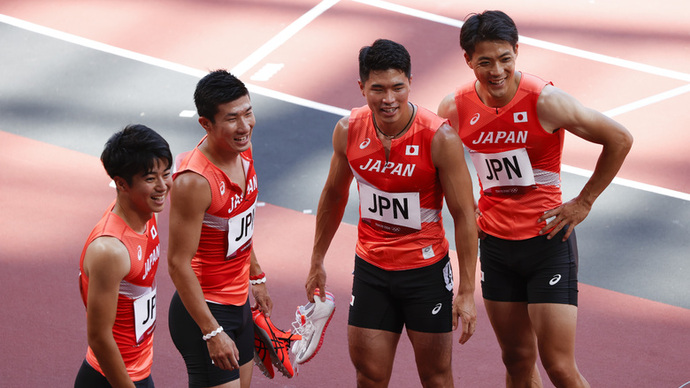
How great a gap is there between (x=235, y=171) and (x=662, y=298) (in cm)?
342

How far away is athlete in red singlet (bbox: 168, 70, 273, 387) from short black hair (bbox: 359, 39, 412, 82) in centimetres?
56

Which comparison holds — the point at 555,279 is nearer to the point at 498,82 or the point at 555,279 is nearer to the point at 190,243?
the point at 498,82

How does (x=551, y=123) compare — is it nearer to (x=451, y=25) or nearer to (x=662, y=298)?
(x=662, y=298)

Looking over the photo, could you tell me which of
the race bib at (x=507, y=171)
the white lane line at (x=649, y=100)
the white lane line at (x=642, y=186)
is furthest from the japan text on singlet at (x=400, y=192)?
the white lane line at (x=649, y=100)

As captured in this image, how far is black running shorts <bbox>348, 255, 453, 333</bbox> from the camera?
4.32 meters

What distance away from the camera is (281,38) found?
32.4 feet

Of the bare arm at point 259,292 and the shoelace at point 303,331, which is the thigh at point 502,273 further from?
the bare arm at point 259,292

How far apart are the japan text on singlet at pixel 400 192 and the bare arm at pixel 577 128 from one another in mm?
576

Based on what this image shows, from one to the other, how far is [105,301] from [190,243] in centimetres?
61

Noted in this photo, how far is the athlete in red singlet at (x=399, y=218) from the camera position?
4.07 m

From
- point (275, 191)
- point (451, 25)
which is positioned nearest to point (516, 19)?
point (451, 25)

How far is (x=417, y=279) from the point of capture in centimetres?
431

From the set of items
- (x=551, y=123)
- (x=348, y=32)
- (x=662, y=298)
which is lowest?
(x=662, y=298)

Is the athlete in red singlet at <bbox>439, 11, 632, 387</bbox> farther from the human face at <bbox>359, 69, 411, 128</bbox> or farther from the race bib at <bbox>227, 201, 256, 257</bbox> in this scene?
the race bib at <bbox>227, 201, 256, 257</bbox>
